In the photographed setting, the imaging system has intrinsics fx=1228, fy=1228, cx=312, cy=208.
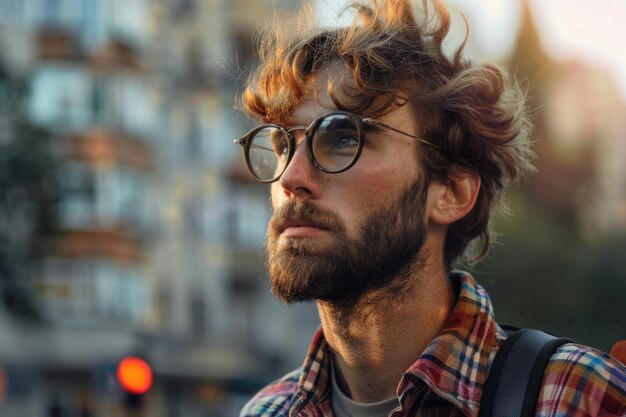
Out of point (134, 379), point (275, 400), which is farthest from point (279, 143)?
point (134, 379)

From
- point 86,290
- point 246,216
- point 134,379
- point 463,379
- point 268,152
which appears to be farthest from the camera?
point 246,216

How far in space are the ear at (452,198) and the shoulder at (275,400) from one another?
2.11ft

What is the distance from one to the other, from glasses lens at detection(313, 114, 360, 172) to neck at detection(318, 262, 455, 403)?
0.39 m

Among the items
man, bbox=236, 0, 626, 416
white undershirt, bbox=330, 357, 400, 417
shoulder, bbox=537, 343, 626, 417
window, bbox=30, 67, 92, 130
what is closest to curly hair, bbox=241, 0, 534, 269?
man, bbox=236, 0, 626, 416

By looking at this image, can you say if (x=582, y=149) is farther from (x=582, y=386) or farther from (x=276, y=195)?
(x=582, y=386)

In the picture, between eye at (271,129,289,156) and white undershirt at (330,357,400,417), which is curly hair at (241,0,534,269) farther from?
white undershirt at (330,357,400,417)

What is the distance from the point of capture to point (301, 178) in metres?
3.42

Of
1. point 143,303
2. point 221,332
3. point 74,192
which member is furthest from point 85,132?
point 74,192

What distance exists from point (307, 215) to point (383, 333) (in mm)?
390

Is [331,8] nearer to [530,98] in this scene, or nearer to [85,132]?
[530,98]

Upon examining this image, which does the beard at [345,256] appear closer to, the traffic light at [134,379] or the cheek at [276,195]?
the cheek at [276,195]

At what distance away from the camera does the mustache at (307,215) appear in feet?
11.1

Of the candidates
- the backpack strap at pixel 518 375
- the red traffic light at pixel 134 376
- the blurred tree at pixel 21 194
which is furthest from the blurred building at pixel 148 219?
the backpack strap at pixel 518 375

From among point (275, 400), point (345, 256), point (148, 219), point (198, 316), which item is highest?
point (345, 256)
